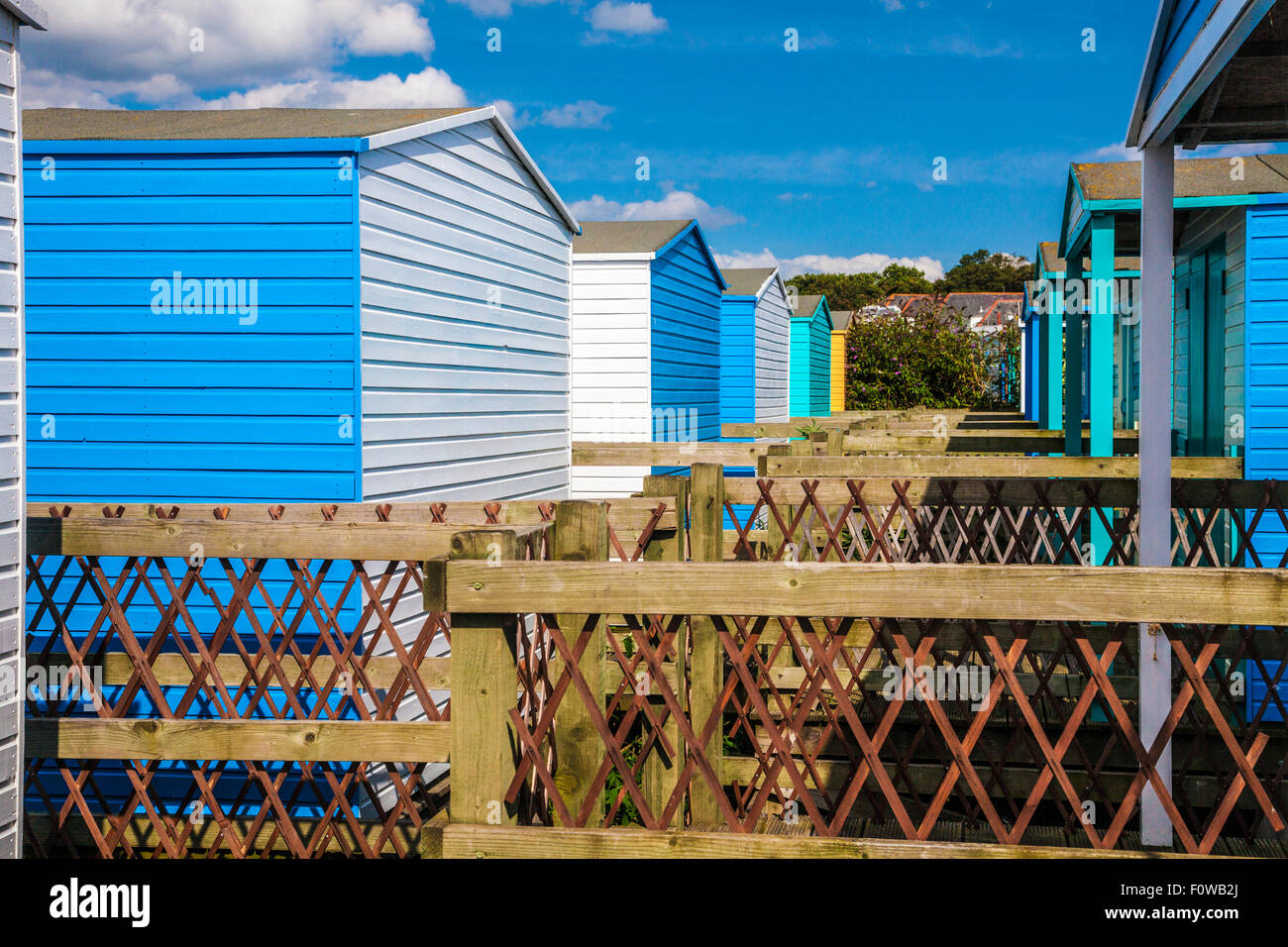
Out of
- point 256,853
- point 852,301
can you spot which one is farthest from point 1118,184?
point 852,301

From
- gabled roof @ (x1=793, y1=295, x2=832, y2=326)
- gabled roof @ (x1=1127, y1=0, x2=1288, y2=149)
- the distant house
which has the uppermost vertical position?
the distant house

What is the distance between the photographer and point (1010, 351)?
3806 centimetres

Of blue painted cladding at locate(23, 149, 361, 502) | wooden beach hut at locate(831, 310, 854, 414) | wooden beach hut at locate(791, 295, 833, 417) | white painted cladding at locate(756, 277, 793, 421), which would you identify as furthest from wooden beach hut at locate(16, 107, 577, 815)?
wooden beach hut at locate(831, 310, 854, 414)

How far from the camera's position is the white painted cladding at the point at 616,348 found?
525 inches

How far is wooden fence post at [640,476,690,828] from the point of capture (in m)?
4.66

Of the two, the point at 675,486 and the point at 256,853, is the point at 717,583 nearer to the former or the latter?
the point at 675,486

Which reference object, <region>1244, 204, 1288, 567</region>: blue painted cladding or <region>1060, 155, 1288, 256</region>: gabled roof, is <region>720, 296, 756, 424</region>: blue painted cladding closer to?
<region>1060, 155, 1288, 256</region>: gabled roof

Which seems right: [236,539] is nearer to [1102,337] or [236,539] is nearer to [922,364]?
[1102,337]

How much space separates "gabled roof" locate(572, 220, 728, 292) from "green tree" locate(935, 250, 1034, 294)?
8060 centimetres

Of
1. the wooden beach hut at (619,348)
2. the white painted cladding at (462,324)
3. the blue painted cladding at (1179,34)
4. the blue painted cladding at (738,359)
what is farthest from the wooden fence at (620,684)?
the blue painted cladding at (738,359)

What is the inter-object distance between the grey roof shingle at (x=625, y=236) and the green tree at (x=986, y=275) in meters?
80.7

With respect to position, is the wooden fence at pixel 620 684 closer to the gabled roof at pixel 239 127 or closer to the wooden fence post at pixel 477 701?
the wooden fence post at pixel 477 701

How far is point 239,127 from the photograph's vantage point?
6730mm
